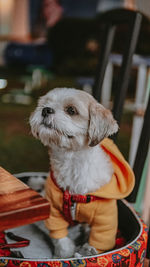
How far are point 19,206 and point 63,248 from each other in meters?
0.68

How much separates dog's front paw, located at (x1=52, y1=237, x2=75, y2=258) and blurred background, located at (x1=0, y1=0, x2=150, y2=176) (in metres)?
0.47

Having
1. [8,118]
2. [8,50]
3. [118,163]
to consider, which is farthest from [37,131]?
[8,50]

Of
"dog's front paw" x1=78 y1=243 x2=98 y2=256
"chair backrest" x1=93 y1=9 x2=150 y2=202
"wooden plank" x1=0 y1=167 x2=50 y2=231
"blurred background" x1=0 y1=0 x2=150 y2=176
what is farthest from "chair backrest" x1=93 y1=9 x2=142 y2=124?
"wooden plank" x1=0 y1=167 x2=50 y2=231

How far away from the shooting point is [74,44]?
7.35 m

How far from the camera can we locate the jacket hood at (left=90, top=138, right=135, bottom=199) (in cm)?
124

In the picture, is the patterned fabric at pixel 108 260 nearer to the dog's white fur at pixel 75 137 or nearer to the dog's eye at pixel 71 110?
the dog's white fur at pixel 75 137

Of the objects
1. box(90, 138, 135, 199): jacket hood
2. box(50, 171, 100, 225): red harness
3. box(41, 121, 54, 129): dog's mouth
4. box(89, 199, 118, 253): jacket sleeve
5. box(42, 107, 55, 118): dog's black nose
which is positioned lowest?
box(89, 199, 118, 253): jacket sleeve

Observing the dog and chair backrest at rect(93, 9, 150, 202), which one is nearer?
the dog

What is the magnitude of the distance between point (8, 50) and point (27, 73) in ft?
2.53

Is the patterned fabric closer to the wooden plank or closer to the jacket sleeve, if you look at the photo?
the jacket sleeve

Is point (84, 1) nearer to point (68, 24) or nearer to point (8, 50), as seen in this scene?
point (68, 24)

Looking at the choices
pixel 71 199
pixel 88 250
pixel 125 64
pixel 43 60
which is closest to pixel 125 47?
pixel 125 64

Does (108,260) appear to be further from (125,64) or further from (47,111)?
(125,64)

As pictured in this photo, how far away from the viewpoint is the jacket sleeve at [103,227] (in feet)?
4.10
